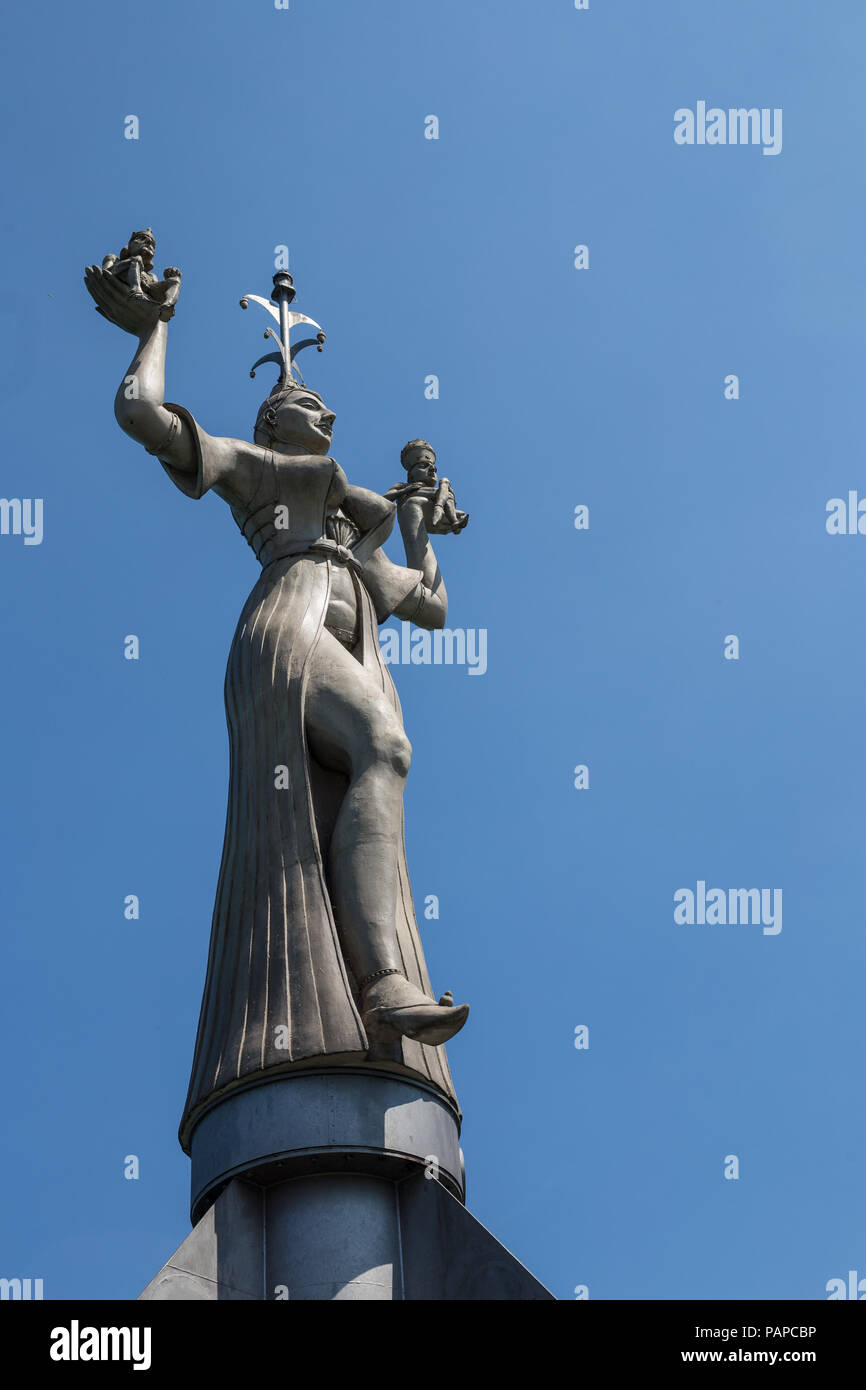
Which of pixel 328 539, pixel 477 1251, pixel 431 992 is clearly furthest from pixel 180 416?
pixel 477 1251

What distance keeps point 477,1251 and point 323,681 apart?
4.24 m

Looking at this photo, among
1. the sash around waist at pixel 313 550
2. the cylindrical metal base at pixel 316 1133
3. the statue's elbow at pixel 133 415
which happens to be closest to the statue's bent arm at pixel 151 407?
the statue's elbow at pixel 133 415

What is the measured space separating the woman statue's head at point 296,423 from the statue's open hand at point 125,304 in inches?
51.4

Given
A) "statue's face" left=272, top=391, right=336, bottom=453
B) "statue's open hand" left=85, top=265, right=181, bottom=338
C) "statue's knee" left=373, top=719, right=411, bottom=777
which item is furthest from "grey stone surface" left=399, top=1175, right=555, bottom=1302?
"statue's open hand" left=85, top=265, right=181, bottom=338

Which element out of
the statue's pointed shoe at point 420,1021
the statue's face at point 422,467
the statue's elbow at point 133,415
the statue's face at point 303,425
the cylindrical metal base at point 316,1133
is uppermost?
the statue's face at point 422,467

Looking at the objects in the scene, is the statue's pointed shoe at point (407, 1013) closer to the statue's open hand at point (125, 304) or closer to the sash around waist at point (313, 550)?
the sash around waist at point (313, 550)

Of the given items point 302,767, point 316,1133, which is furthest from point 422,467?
point 316,1133

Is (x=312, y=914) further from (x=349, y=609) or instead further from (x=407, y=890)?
(x=349, y=609)

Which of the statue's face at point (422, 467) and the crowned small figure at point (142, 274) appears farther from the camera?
the statue's face at point (422, 467)

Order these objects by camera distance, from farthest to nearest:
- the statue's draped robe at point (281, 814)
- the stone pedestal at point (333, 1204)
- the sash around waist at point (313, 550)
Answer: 1. the sash around waist at point (313, 550)
2. the statue's draped robe at point (281, 814)
3. the stone pedestal at point (333, 1204)

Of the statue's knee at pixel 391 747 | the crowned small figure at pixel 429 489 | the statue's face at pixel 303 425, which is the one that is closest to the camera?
the statue's knee at pixel 391 747

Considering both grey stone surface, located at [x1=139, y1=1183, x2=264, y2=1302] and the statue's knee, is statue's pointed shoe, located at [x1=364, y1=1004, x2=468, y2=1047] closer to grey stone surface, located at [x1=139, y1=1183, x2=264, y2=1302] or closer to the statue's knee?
grey stone surface, located at [x1=139, y1=1183, x2=264, y2=1302]

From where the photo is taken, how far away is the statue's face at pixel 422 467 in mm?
16734

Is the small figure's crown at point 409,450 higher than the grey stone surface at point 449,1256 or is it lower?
higher
